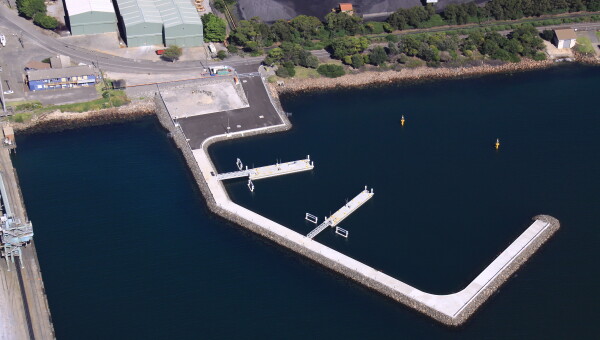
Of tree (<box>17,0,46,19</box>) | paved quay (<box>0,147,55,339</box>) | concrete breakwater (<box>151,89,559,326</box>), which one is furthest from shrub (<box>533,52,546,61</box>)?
paved quay (<box>0,147,55,339</box>)

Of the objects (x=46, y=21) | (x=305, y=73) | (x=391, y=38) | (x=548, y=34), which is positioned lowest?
(x=305, y=73)

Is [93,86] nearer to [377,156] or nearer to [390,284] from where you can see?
[377,156]

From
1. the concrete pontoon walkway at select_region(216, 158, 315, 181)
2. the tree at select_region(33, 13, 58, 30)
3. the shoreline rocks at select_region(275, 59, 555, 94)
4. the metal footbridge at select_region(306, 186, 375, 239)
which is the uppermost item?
the tree at select_region(33, 13, 58, 30)

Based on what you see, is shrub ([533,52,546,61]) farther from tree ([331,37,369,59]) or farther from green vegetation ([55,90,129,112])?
green vegetation ([55,90,129,112])

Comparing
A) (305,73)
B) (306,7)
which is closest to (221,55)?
(305,73)

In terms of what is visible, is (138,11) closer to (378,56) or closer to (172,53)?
(172,53)

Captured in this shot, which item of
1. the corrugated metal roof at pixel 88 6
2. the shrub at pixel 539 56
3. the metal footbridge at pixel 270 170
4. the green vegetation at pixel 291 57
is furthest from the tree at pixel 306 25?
the shrub at pixel 539 56
